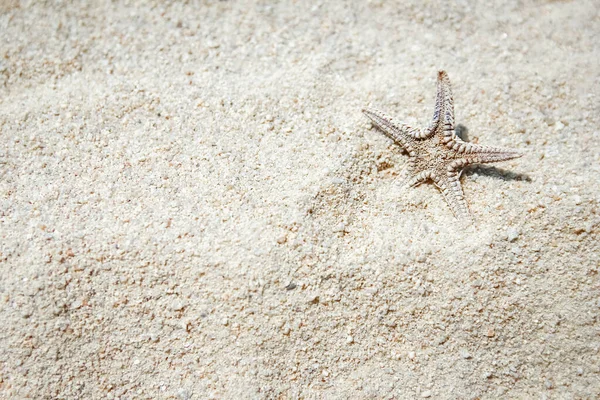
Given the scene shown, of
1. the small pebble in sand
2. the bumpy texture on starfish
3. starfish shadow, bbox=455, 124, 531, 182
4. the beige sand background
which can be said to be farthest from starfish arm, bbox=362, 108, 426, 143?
the small pebble in sand

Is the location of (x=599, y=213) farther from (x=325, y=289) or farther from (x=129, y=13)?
(x=129, y=13)

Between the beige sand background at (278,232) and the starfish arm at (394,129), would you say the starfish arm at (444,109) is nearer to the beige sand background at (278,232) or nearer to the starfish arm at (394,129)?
the starfish arm at (394,129)

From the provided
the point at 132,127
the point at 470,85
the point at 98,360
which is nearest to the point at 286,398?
the point at 98,360

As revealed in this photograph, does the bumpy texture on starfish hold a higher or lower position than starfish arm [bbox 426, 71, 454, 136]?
lower

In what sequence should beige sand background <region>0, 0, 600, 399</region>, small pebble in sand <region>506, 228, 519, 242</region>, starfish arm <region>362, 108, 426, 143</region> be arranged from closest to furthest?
beige sand background <region>0, 0, 600, 399</region> → small pebble in sand <region>506, 228, 519, 242</region> → starfish arm <region>362, 108, 426, 143</region>

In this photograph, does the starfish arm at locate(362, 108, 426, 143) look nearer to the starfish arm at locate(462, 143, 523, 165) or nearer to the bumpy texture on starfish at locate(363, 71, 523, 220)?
the bumpy texture on starfish at locate(363, 71, 523, 220)

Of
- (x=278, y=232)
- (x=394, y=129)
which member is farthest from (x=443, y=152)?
(x=278, y=232)

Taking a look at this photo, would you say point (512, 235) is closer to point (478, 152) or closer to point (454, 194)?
point (454, 194)
